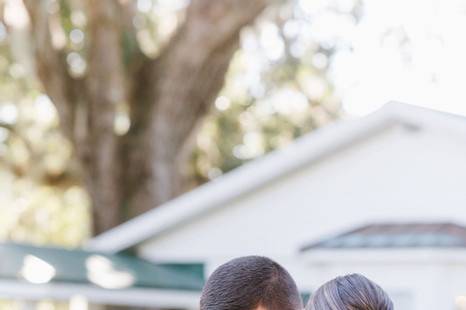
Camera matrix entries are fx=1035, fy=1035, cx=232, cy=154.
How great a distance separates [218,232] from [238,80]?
447 inches

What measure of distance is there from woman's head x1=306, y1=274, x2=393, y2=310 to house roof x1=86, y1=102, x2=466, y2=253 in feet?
26.6

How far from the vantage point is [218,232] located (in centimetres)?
1227

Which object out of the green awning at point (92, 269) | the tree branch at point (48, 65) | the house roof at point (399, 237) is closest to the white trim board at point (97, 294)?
the green awning at point (92, 269)

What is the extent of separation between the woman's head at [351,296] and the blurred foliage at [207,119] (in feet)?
53.7

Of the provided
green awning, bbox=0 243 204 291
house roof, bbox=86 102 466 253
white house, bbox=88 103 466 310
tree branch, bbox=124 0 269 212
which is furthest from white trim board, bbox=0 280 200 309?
tree branch, bbox=124 0 269 212

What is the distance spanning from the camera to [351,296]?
2102 millimetres

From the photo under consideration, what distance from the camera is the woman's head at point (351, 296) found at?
2.09 meters

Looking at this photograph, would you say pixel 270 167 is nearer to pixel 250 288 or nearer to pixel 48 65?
pixel 48 65

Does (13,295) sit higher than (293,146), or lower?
lower

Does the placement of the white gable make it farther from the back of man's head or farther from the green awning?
the back of man's head

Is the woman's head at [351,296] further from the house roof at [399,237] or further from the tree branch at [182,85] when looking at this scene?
the tree branch at [182,85]

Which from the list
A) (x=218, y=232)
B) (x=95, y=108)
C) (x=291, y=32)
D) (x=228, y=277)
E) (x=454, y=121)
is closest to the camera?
(x=228, y=277)

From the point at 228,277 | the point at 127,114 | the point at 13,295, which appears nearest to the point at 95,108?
the point at 127,114

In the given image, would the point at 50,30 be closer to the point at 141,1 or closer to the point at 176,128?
the point at 176,128
